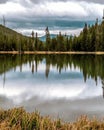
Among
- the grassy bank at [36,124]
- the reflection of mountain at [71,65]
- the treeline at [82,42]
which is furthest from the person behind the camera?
the treeline at [82,42]

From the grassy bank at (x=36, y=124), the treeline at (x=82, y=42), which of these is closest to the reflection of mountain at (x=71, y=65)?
the grassy bank at (x=36, y=124)

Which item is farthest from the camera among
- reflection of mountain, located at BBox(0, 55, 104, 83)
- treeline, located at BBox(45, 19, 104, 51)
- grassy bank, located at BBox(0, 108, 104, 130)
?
treeline, located at BBox(45, 19, 104, 51)

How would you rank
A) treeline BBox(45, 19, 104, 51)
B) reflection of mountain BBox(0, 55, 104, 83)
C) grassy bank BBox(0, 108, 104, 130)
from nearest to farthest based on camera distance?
grassy bank BBox(0, 108, 104, 130) < reflection of mountain BBox(0, 55, 104, 83) < treeline BBox(45, 19, 104, 51)

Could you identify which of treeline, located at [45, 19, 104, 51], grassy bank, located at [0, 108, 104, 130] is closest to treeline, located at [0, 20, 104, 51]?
treeline, located at [45, 19, 104, 51]

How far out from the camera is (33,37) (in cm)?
18588

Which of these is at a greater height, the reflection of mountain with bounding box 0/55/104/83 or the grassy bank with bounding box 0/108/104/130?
the grassy bank with bounding box 0/108/104/130

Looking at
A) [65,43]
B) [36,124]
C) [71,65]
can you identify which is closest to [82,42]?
[65,43]

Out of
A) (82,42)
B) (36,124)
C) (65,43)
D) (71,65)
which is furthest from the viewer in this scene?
(65,43)

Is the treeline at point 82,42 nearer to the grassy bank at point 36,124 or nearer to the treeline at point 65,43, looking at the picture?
the treeline at point 65,43

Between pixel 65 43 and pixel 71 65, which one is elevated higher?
pixel 65 43

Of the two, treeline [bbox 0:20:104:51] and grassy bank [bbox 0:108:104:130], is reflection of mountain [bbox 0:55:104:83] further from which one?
treeline [bbox 0:20:104:51]

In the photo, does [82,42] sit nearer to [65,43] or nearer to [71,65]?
[65,43]

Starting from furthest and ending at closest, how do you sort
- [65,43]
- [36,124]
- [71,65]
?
[65,43] → [71,65] → [36,124]

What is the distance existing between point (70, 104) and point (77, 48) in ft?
457
